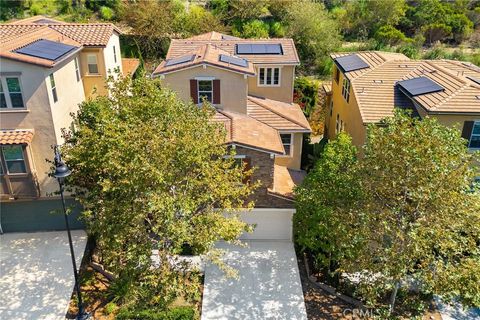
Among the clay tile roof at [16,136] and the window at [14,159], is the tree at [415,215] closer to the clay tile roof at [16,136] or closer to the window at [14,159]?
the clay tile roof at [16,136]

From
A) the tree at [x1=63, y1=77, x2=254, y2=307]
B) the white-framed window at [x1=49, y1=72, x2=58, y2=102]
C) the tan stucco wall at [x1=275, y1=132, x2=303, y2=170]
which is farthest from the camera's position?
the tan stucco wall at [x1=275, y1=132, x2=303, y2=170]

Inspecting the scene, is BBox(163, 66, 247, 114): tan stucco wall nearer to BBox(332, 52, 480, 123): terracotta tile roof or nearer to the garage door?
the garage door

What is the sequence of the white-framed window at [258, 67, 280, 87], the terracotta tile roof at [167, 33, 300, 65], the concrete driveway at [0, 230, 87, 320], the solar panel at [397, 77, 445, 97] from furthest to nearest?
1. the white-framed window at [258, 67, 280, 87]
2. the terracotta tile roof at [167, 33, 300, 65]
3. the solar panel at [397, 77, 445, 97]
4. the concrete driveway at [0, 230, 87, 320]

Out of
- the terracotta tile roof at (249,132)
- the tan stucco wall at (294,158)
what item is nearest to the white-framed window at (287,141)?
the tan stucco wall at (294,158)

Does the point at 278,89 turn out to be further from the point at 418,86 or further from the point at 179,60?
the point at 418,86

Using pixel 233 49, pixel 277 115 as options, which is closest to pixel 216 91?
pixel 277 115

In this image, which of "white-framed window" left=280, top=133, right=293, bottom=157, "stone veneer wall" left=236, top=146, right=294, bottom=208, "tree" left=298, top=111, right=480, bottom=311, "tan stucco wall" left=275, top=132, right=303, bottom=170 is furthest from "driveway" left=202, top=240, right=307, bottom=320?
"white-framed window" left=280, top=133, right=293, bottom=157
